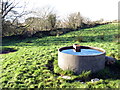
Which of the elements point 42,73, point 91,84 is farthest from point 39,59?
point 91,84

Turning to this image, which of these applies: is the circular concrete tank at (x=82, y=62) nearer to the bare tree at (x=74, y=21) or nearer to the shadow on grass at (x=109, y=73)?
the shadow on grass at (x=109, y=73)

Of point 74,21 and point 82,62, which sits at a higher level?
point 74,21

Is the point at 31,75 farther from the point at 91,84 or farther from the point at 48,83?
the point at 91,84

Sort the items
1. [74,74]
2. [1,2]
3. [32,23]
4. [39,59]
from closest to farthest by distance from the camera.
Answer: [74,74]
[39,59]
[1,2]
[32,23]

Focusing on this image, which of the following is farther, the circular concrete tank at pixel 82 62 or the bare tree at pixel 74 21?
the bare tree at pixel 74 21

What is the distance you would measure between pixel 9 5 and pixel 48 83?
550 inches

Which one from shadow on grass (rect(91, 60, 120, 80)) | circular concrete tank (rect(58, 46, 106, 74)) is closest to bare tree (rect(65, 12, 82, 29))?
shadow on grass (rect(91, 60, 120, 80))

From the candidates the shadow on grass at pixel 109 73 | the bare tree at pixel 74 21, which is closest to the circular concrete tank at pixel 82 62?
the shadow on grass at pixel 109 73

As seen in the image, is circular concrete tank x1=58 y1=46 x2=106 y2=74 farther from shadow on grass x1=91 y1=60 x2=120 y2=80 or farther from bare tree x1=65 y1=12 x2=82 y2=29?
bare tree x1=65 y1=12 x2=82 y2=29

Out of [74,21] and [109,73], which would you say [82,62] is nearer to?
[109,73]

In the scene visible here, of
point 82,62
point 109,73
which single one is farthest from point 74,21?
point 82,62

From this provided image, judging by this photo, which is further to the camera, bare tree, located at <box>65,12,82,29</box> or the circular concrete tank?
bare tree, located at <box>65,12,82,29</box>

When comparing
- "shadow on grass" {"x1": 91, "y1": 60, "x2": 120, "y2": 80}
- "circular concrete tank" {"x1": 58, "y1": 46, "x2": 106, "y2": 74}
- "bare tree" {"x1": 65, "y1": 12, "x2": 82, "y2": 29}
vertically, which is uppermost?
"bare tree" {"x1": 65, "y1": 12, "x2": 82, "y2": 29}

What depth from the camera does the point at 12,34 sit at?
15.9 m
